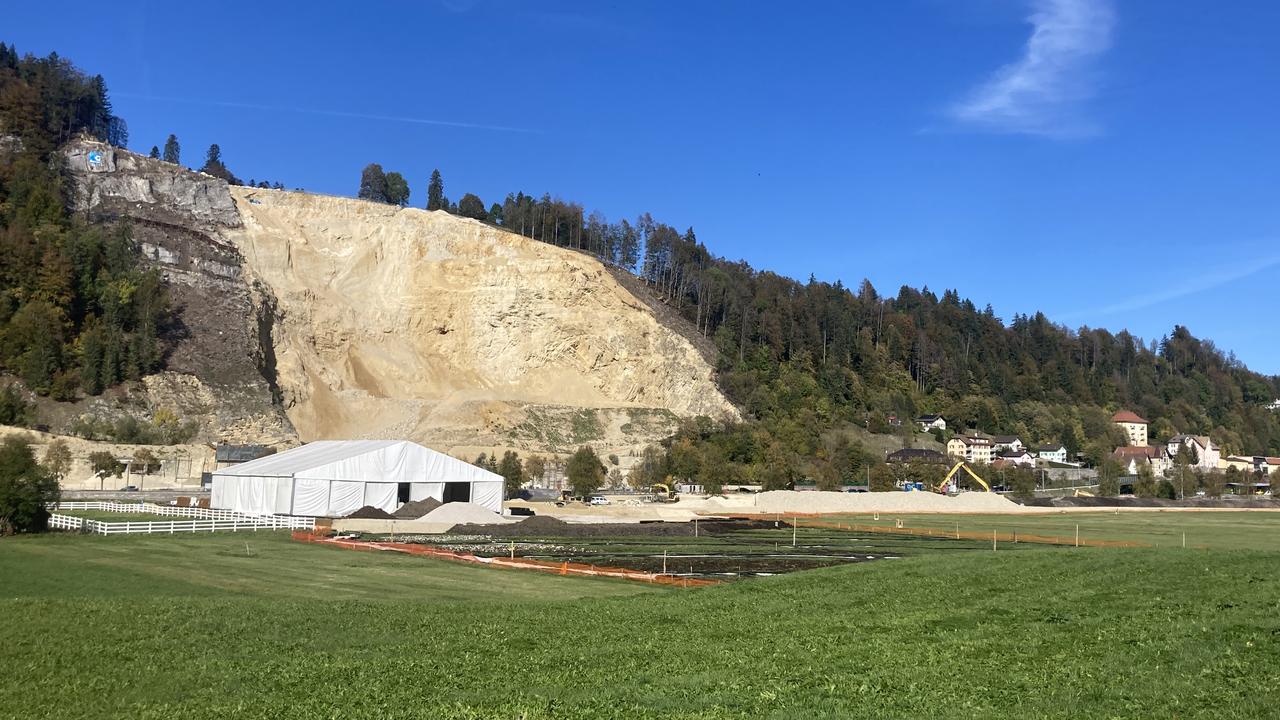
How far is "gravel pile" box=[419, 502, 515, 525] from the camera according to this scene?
2174 inches

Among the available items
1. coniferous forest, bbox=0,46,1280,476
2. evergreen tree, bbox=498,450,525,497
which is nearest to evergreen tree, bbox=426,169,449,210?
coniferous forest, bbox=0,46,1280,476

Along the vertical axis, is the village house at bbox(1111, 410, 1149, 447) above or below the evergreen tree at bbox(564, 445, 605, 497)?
above

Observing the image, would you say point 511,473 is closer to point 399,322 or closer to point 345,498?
point 345,498

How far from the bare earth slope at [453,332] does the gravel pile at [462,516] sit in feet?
151

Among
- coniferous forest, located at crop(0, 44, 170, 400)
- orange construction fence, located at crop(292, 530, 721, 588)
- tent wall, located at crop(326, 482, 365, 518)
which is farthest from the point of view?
coniferous forest, located at crop(0, 44, 170, 400)

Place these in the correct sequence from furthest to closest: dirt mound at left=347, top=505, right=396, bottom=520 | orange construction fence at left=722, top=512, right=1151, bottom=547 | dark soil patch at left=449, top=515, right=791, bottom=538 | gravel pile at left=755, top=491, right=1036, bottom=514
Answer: gravel pile at left=755, top=491, right=1036, bottom=514 → dirt mound at left=347, top=505, right=396, bottom=520 → dark soil patch at left=449, top=515, right=791, bottom=538 → orange construction fence at left=722, top=512, right=1151, bottom=547

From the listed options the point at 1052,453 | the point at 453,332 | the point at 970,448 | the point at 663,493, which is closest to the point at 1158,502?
the point at 663,493

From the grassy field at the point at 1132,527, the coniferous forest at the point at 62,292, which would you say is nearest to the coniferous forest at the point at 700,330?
the coniferous forest at the point at 62,292

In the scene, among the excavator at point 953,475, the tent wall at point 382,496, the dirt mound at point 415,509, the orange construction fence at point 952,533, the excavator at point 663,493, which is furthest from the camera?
the excavator at point 953,475

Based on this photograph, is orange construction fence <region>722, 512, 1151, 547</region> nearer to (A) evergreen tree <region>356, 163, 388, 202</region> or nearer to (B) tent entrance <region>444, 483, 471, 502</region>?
(B) tent entrance <region>444, 483, 471, 502</region>

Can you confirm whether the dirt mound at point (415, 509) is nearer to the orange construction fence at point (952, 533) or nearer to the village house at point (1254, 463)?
the orange construction fence at point (952, 533)

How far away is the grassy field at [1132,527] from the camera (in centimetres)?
4716

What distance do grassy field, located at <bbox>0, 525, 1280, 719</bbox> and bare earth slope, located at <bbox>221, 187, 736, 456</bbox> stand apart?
281 feet

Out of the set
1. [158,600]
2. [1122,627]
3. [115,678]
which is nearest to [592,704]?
[115,678]
